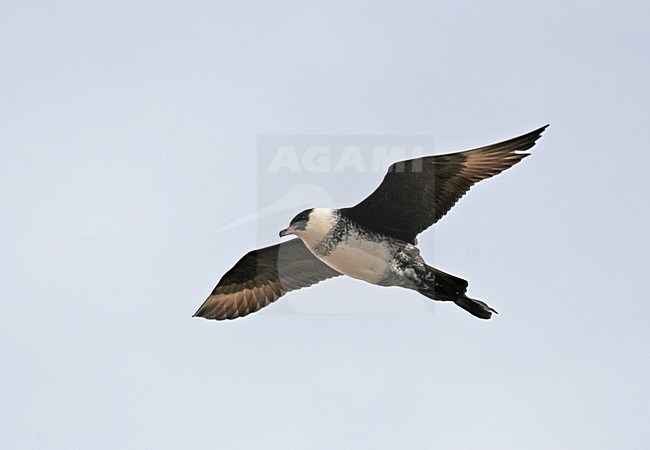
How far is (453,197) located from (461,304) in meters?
1.17

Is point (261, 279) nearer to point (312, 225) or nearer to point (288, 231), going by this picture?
point (288, 231)

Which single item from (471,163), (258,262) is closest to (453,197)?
(471,163)

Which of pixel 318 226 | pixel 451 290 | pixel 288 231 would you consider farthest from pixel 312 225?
pixel 451 290

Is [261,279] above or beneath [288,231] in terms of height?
beneath

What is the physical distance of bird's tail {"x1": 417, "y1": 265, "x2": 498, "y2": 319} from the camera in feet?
34.3

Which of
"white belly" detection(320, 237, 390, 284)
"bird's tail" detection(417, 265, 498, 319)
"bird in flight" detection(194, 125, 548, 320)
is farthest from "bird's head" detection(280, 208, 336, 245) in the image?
"bird's tail" detection(417, 265, 498, 319)

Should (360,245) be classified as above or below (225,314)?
above

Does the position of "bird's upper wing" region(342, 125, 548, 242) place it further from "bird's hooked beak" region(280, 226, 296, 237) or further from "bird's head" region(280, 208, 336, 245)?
"bird's hooked beak" region(280, 226, 296, 237)

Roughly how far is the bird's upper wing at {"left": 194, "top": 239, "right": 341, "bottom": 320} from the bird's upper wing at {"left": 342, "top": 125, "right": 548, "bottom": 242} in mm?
1616

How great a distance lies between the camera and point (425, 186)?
419 inches

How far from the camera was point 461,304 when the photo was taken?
10.6 m

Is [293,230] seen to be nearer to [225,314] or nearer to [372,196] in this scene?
[372,196]

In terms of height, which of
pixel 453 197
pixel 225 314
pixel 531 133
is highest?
pixel 531 133

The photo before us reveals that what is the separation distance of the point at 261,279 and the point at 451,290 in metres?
2.99
